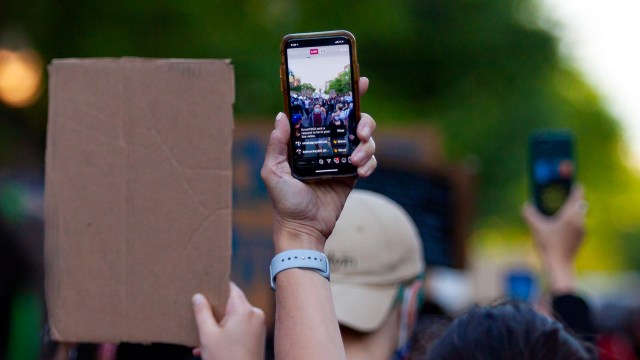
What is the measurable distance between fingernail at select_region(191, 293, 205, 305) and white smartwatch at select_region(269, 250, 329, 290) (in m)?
0.22

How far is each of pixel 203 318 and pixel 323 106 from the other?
0.53 m

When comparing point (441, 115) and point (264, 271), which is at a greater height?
point (441, 115)

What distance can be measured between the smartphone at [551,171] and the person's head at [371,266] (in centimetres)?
63

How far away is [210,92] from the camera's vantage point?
219cm

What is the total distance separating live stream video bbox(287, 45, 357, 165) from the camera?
2037 millimetres

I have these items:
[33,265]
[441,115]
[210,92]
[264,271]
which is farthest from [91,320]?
[441,115]

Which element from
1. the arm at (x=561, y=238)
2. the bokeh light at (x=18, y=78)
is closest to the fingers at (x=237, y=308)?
the arm at (x=561, y=238)

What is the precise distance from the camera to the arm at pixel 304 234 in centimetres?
192

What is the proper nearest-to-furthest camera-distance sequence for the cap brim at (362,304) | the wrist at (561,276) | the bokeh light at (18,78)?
1. the cap brim at (362,304)
2. the wrist at (561,276)
3. the bokeh light at (18,78)

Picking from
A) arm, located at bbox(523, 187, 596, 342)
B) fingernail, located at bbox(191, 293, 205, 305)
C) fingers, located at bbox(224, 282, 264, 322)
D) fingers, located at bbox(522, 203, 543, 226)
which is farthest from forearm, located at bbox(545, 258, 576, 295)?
fingernail, located at bbox(191, 293, 205, 305)

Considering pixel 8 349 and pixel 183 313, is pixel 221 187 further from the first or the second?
pixel 8 349

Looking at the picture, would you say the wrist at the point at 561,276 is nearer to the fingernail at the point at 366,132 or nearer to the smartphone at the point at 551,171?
the smartphone at the point at 551,171

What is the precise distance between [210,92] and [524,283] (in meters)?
2.62

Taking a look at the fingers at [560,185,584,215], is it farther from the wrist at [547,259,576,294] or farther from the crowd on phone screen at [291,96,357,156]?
the crowd on phone screen at [291,96,357,156]
